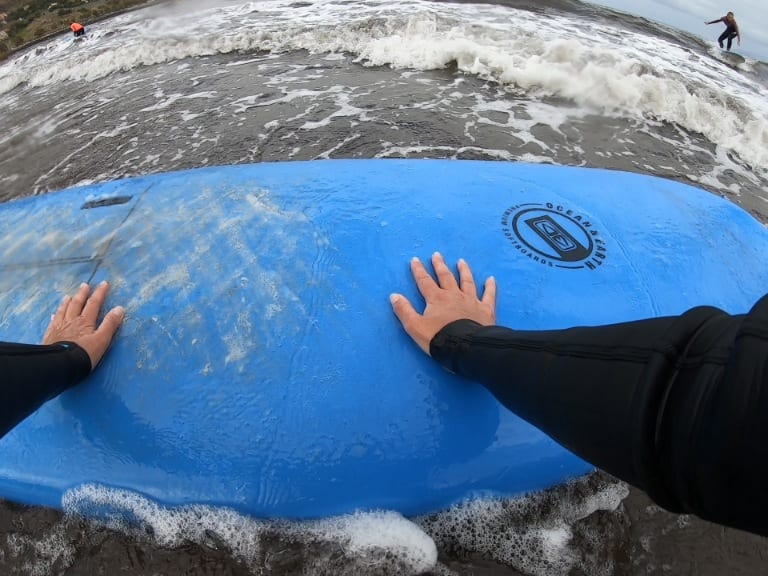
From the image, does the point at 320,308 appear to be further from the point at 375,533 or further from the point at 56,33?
the point at 56,33

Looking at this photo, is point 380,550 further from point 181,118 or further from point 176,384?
point 181,118

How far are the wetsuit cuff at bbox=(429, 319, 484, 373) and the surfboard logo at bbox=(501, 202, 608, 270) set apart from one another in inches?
26.0

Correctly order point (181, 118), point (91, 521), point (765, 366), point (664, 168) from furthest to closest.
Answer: point (181, 118), point (664, 168), point (91, 521), point (765, 366)

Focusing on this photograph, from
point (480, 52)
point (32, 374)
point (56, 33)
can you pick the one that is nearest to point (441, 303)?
point (32, 374)

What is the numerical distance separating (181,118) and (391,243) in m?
4.94

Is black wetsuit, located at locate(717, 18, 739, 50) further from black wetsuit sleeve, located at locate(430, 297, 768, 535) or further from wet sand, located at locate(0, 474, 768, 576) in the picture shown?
black wetsuit sleeve, located at locate(430, 297, 768, 535)

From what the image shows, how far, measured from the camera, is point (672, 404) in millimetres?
853

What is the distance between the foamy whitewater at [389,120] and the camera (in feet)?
6.20

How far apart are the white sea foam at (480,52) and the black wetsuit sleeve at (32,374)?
19.2 feet

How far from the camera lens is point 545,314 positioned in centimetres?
202

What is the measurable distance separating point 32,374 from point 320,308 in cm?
102

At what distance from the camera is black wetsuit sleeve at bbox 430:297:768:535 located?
0.74 m

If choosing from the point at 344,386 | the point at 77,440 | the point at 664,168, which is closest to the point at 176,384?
the point at 77,440

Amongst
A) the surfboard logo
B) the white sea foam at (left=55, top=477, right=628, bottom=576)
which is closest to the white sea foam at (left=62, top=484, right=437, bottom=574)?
the white sea foam at (left=55, top=477, right=628, bottom=576)
